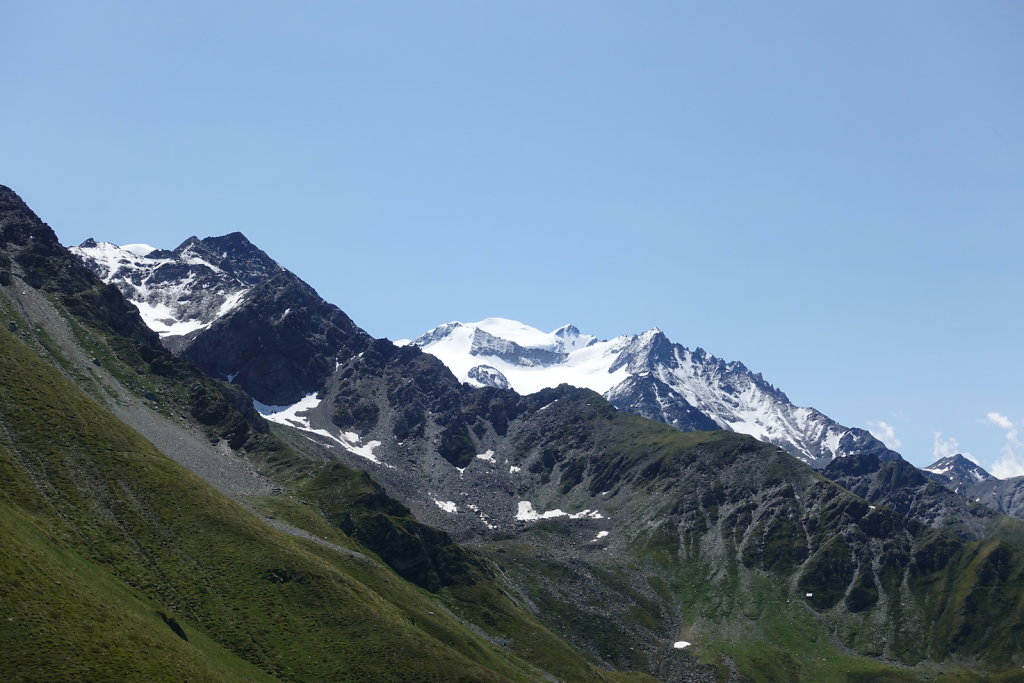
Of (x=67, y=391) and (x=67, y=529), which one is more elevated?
(x=67, y=391)

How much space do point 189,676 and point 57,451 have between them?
60667 mm

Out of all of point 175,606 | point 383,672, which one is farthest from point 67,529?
point 383,672

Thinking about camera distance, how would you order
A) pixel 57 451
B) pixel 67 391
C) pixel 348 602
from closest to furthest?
1. pixel 57 451
2. pixel 348 602
3. pixel 67 391

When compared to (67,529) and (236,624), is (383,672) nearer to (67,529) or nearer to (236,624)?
(236,624)

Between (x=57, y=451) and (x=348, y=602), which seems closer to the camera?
(x=57, y=451)

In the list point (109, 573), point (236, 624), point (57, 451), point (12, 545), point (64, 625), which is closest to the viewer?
point (64, 625)

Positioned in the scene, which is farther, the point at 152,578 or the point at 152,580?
the point at 152,578

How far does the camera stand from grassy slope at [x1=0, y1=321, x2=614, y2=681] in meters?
93.2

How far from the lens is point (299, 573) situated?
484 feet

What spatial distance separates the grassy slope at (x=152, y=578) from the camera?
93.2 meters

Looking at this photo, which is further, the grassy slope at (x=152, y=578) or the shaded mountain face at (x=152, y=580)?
the grassy slope at (x=152, y=578)

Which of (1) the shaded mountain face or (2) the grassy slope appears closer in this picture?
(1) the shaded mountain face

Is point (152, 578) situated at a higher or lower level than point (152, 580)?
higher

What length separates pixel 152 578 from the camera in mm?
124562
